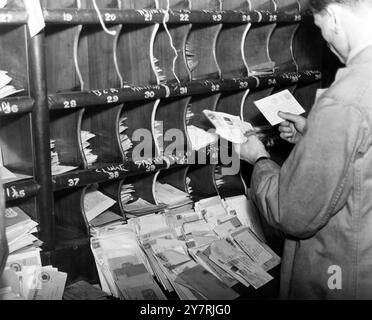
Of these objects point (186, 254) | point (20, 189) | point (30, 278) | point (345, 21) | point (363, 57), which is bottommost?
point (186, 254)

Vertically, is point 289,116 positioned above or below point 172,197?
above

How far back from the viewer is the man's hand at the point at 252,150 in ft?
6.69

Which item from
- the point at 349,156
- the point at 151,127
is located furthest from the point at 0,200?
the point at 151,127

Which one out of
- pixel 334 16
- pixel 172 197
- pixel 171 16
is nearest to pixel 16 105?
pixel 171 16

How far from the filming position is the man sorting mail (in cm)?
155

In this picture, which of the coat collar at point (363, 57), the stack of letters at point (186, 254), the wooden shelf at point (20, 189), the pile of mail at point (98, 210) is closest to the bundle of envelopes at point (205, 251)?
the stack of letters at point (186, 254)

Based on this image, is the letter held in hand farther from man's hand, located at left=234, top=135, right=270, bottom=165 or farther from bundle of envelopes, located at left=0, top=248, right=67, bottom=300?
bundle of envelopes, located at left=0, top=248, right=67, bottom=300

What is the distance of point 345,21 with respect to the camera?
1645 mm

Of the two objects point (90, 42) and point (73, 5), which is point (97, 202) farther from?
Result: point (73, 5)

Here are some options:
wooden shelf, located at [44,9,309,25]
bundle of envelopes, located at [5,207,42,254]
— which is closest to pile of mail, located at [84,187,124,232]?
bundle of envelopes, located at [5,207,42,254]

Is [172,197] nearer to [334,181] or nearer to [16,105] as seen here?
[16,105]

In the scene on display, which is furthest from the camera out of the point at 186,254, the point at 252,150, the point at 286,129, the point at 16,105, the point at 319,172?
the point at 186,254

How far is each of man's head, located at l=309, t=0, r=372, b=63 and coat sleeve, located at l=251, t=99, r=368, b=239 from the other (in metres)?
0.25

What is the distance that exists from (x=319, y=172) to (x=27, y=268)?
122 centimetres
